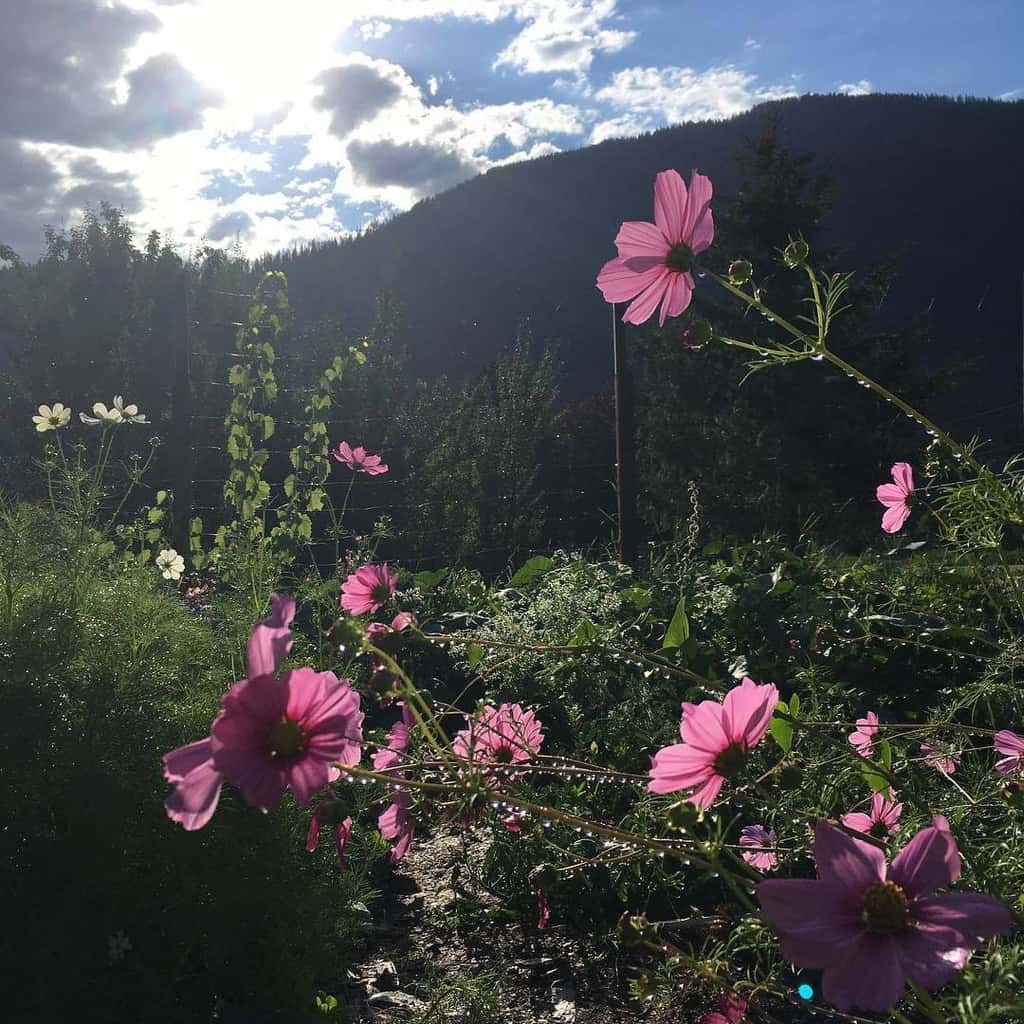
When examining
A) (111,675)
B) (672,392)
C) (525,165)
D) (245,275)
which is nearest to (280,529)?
(111,675)

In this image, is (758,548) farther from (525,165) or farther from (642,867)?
(525,165)

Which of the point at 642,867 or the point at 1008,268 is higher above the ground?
the point at 1008,268

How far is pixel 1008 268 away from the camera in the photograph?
3694cm

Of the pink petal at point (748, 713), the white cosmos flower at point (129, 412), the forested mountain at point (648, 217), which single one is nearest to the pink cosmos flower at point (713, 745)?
the pink petal at point (748, 713)

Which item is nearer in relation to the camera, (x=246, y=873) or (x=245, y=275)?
(x=246, y=873)

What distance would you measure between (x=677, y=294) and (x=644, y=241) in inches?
2.4

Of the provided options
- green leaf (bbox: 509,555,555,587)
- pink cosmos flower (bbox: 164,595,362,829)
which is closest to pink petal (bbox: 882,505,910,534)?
pink cosmos flower (bbox: 164,595,362,829)

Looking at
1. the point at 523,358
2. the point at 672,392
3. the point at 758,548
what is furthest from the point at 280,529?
the point at 672,392

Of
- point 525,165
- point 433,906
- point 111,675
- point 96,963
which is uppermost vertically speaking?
point 525,165

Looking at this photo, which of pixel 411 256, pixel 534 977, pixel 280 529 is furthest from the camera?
pixel 411 256

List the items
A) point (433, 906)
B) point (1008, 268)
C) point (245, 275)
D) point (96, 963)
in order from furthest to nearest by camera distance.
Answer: point (1008, 268) → point (245, 275) → point (433, 906) → point (96, 963)

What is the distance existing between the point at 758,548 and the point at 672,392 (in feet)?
34.6

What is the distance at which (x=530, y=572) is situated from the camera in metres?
3.22

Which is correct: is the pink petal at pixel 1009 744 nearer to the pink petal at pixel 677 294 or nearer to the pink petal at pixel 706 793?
the pink petal at pixel 706 793
